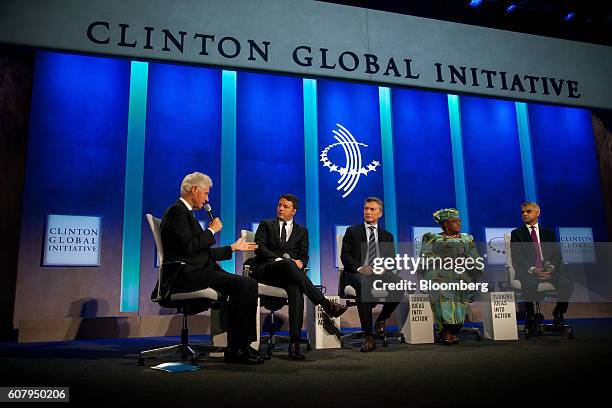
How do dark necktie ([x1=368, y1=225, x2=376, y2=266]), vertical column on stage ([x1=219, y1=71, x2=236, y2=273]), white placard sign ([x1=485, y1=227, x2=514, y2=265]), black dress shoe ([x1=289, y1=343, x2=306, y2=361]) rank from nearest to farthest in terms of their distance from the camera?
black dress shoe ([x1=289, y1=343, x2=306, y2=361]) → dark necktie ([x1=368, y1=225, x2=376, y2=266]) → vertical column on stage ([x1=219, y1=71, x2=236, y2=273]) → white placard sign ([x1=485, y1=227, x2=514, y2=265])

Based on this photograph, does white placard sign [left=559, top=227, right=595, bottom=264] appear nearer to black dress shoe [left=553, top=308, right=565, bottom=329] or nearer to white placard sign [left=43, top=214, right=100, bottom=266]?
black dress shoe [left=553, top=308, right=565, bottom=329]

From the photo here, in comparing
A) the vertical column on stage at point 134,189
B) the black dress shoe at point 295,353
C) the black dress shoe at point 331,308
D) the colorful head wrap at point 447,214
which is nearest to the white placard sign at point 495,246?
the colorful head wrap at point 447,214

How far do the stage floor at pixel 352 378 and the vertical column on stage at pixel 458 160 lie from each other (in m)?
3.64

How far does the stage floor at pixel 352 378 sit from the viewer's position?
1.89 metres

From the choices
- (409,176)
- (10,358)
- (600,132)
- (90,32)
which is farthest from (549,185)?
(10,358)

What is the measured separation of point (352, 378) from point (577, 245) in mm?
6494

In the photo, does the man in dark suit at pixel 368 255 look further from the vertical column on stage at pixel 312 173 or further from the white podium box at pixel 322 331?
the vertical column on stage at pixel 312 173

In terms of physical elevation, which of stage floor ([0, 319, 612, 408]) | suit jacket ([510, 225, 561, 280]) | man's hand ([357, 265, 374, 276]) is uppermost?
suit jacket ([510, 225, 561, 280])

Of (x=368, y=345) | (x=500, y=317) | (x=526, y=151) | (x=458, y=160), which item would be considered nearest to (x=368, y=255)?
(x=368, y=345)

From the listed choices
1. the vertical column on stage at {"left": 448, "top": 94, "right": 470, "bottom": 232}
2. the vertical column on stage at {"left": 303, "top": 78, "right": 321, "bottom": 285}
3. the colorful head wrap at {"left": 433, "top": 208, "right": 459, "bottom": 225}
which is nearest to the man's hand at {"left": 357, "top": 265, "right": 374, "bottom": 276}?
the colorful head wrap at {"left": 433, "top": 208, "right": 459, "bottom": 225}

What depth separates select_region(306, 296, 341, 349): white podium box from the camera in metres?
4.00

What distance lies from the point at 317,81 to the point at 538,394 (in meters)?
5.67

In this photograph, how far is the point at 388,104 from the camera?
713cm

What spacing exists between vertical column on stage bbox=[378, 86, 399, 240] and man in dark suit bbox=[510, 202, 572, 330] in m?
2.27
